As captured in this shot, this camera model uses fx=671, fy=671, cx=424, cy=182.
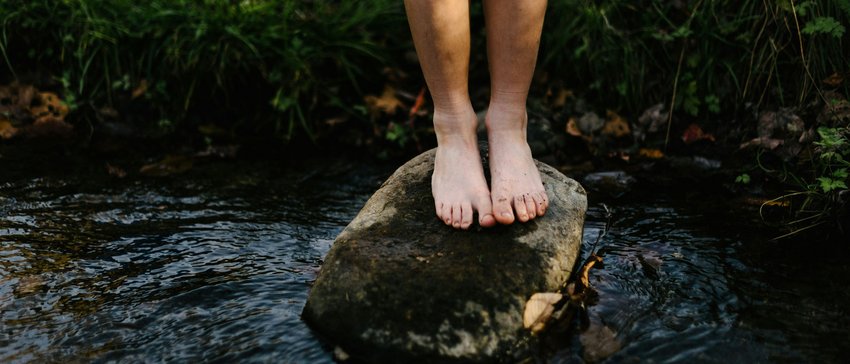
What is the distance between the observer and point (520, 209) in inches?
76.5

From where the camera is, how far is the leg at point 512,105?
1980 millimetres

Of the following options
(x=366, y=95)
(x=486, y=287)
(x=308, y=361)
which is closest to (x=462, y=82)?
(x=486, y=287)

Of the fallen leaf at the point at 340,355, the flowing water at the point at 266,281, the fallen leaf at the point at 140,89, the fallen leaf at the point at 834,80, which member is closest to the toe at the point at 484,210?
the flowing water at the point at 266,281

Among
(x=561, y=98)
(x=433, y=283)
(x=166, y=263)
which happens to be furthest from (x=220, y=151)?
(x=433, y=283)

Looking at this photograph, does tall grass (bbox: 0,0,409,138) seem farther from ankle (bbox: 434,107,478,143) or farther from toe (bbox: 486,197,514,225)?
toe (bbox: 486,197,514,225)

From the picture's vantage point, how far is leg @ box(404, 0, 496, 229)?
76.9 inches

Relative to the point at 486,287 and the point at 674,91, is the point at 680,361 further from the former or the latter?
the point at 674,91

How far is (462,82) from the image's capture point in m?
2.12

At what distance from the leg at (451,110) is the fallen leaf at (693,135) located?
152cm

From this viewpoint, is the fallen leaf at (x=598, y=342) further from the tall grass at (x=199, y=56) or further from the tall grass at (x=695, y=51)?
the tall grass at (x=199, y=56)

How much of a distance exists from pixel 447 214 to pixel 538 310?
1.35ft

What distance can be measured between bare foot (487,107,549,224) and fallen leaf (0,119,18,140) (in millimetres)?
2880

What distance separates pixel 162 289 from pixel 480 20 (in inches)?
99.1

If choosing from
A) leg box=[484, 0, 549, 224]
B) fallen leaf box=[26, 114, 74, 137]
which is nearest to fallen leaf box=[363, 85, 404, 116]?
leg box=[484, 0, 549, 224]
